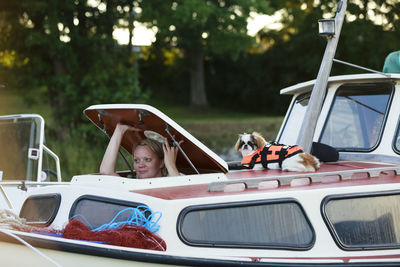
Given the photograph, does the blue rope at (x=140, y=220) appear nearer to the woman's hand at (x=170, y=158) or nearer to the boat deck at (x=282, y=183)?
the boat deck at (x=282, y=183)

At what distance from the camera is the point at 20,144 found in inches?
310

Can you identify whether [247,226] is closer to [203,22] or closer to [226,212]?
[226,212]

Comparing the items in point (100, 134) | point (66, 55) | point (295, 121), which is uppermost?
point (66, 55)

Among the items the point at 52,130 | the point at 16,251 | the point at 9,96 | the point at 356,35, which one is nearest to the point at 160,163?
the point at 16,251

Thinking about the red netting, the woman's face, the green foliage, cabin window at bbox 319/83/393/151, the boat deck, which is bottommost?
the red netting

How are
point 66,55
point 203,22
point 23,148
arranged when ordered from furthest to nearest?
point 203,22 → point 66,55 → point 23,148

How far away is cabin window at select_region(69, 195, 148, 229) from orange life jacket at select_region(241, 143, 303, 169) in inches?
68.6

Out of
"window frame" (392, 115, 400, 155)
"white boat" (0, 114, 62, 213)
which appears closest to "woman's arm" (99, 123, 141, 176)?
"white boat" (0, 114, 62, 213)

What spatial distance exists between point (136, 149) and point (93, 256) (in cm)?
141

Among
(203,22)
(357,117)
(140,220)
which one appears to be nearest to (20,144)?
(140,220)

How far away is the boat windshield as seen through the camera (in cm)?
767

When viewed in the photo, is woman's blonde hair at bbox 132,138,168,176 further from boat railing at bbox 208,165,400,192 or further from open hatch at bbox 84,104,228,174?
boat railing at bbox 208,165,400,192

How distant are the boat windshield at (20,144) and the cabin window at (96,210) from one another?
287 centimetres

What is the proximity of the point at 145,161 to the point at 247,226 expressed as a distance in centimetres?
128
